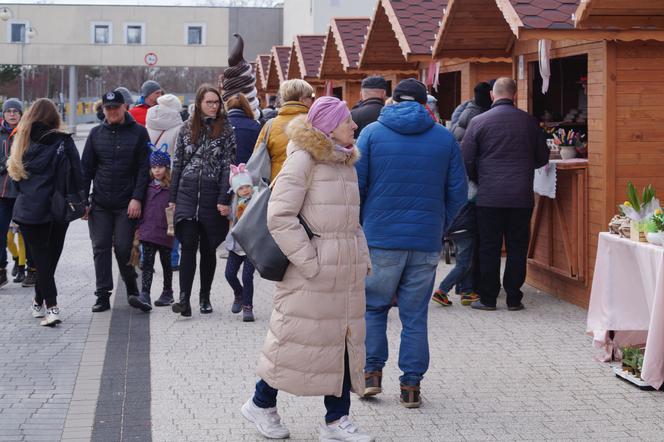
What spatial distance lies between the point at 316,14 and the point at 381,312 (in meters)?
37.1

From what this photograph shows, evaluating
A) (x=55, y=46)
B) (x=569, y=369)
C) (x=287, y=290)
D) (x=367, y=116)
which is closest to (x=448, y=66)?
(x=367, y=116)

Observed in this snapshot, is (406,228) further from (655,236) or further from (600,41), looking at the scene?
(600,41)

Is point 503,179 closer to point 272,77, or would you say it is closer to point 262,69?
point 272,77

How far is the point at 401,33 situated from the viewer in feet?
46.1

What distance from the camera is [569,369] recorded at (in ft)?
25.2

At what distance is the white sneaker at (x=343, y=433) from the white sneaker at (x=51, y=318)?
4082 mm

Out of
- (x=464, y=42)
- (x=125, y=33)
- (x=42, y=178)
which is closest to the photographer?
(x=42, y=178)

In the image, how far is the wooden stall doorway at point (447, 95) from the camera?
18.6m

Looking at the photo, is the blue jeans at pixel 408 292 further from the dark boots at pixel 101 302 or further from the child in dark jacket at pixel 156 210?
the dark boots at pixel 101 302

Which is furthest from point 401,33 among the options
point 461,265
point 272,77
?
point 272,77

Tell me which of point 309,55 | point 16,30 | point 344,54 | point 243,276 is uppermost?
point 16,30

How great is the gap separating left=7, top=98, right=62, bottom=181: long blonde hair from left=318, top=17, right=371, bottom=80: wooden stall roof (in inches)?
349

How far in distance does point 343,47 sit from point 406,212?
12070 mm

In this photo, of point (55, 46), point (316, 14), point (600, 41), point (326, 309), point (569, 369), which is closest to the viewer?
point (326, 309)
